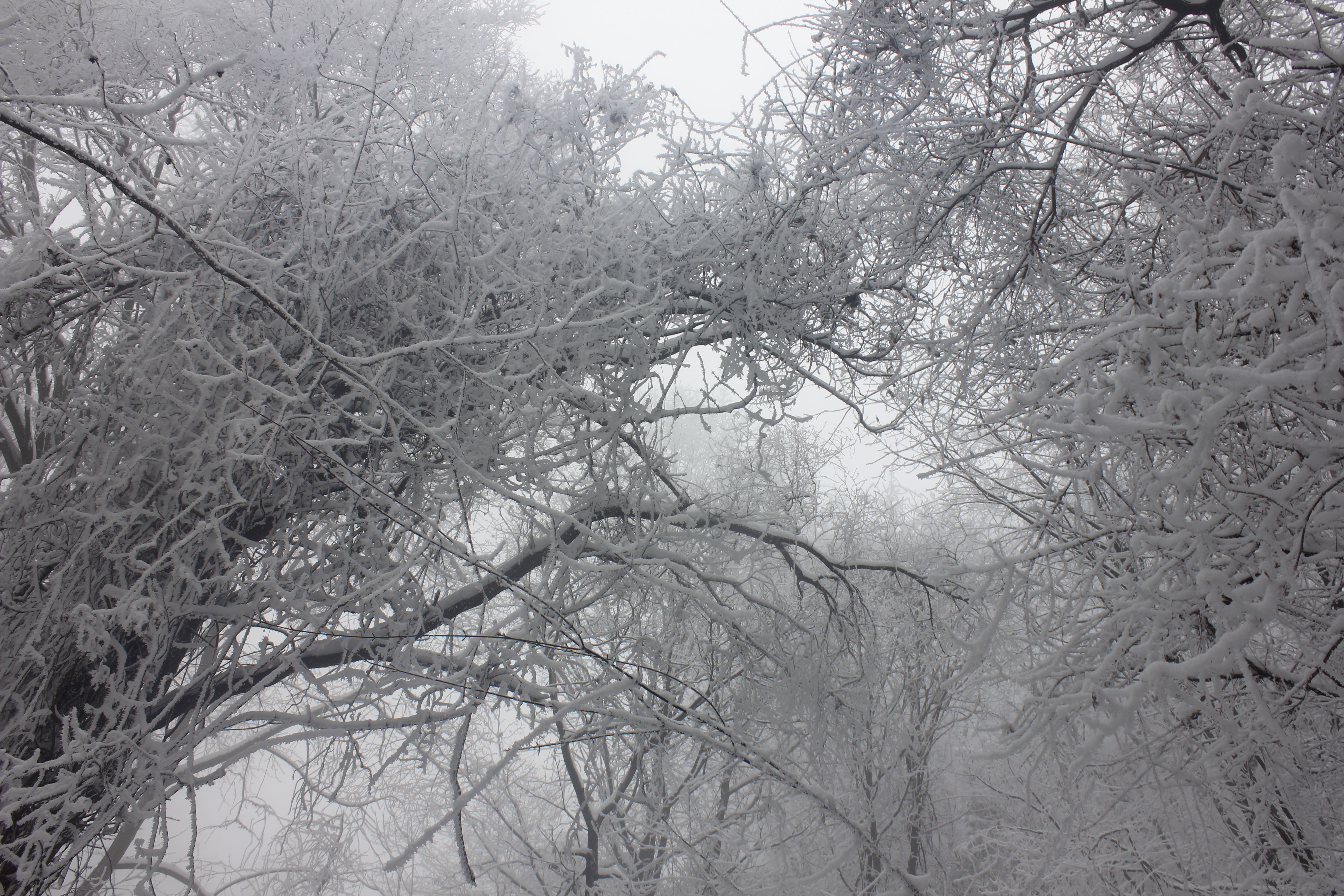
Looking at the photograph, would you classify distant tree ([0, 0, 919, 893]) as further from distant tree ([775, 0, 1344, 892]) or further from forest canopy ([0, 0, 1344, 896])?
distant tree ([775, 0, 1344, 892])

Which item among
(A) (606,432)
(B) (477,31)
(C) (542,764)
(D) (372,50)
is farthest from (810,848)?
(B) (477,31)

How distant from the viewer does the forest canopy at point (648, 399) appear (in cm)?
127

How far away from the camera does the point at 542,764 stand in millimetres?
6453

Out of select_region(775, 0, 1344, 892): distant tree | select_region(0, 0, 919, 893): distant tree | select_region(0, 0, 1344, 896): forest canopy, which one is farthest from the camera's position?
select_region(0, 0, 919, 893): distant tree

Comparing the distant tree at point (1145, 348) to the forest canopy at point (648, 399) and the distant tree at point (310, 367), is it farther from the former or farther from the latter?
the distant tree at point (310, 367)

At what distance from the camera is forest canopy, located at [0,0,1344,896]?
1273 mm

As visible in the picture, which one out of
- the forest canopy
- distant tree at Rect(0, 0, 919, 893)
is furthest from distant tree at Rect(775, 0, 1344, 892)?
distant tree at Rect(0, 0, 919, 893)

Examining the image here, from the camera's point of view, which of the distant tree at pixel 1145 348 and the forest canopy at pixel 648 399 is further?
the forest canopy at pixel 648 399

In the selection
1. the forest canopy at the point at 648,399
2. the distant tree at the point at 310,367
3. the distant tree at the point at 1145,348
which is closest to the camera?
the distant tree at the point at 1145,348

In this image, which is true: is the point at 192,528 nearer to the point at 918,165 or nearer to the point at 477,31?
the point at 918,165

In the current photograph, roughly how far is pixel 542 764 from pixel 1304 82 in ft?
22.6

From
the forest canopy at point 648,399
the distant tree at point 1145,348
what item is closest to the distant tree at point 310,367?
the forest canopy at point 648,399

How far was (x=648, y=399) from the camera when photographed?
271 cm

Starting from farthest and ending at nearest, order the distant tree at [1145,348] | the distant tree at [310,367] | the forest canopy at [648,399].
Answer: the distant tree at [310,367] < the forest canopy at [648,399] < the distant tree at [1145,348]
